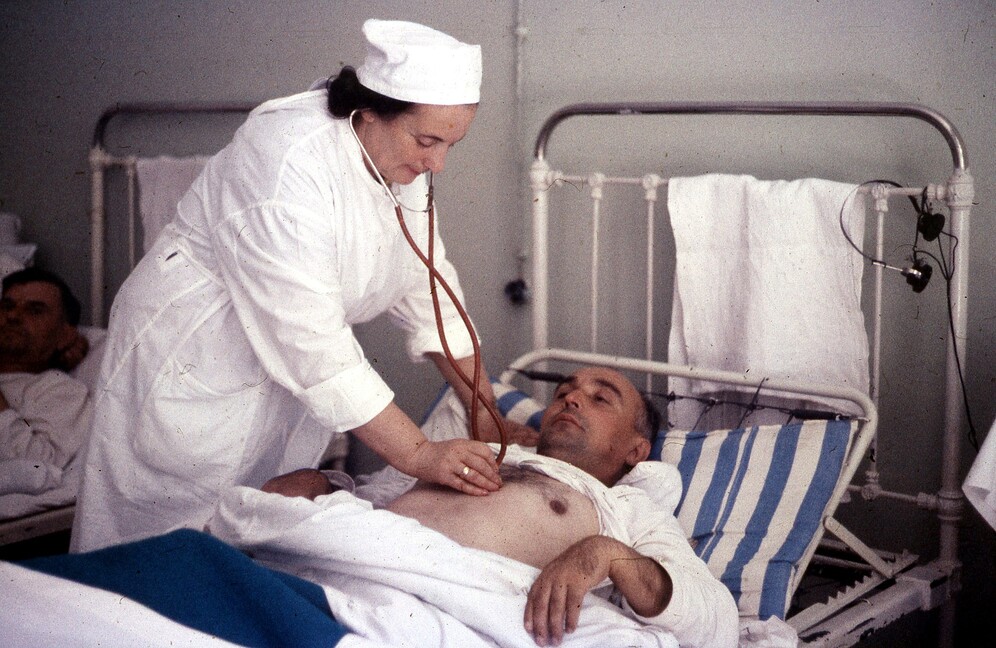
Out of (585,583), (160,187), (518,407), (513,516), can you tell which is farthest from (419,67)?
(160,187)

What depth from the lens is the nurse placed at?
1.84 m

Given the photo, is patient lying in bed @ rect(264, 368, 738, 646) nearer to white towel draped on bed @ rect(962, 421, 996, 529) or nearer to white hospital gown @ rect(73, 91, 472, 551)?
white hospital gown @ rect(73, 91, 472, 551)

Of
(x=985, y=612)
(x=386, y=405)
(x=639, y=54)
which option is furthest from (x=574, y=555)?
(x=639, y=54)

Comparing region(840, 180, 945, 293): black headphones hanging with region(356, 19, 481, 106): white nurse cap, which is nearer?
region(356, 19, 481, 106): white nurse cap

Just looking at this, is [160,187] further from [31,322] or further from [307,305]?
[307,305]

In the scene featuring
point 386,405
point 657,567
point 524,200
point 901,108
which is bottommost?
point 657,567

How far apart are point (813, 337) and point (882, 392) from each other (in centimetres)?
32

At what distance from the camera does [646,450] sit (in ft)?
7.30

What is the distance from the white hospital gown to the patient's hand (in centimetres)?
10

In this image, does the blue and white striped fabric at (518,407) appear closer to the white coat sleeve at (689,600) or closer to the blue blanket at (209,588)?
the white coat sleeve at (689,600)

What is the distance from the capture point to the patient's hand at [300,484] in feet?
6.73

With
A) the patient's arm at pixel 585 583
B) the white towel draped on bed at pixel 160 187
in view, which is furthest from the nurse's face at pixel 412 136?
the white towel draped on bed at pixel 160 187

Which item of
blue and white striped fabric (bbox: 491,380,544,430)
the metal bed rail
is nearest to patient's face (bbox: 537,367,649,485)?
blue and white striped fabric (bbox: 491,380,544,430)

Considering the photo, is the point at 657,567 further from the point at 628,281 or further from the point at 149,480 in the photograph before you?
the point at 628,281
